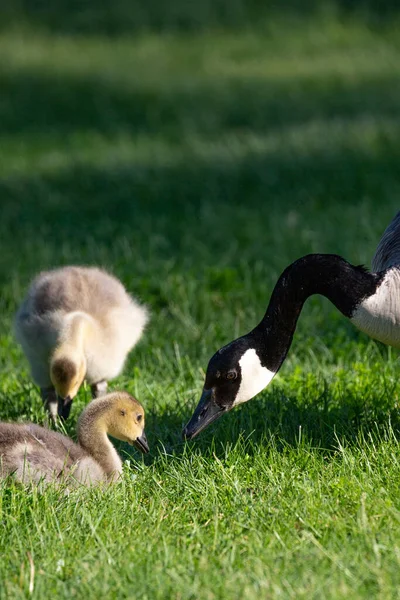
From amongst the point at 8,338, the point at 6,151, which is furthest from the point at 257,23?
the point at 8,338

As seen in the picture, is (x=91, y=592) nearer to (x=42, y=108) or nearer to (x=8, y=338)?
(x=8, y=338)

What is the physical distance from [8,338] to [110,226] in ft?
10.6

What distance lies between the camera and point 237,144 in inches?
555

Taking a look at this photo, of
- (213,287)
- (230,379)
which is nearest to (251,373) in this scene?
(230,379)

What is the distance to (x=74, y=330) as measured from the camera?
5984 mm

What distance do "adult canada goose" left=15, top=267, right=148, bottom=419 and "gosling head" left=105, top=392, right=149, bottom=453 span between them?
0.70 metres

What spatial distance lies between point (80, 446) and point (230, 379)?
868mm

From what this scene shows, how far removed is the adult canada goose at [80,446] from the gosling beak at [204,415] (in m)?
0.41

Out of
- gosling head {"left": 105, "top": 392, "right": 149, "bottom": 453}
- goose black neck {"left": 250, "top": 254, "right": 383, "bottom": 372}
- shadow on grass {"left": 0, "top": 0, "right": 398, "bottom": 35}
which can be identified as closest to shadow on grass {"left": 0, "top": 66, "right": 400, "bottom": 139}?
shadow on grass {"left": 0, "top": 0, "right": 398, "bottom": 35}

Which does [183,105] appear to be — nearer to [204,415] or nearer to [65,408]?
[65,408]

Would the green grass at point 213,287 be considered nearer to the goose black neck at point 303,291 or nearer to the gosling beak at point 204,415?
the gosling beak at point 204,415

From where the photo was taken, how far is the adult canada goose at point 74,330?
5883 mm

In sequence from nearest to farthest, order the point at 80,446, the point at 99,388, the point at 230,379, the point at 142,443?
1. the point at 230,379
2. the point at 80,446
3. the point at 142,443
4. the point at 99,388

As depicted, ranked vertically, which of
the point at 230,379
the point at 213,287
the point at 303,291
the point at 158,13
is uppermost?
the point at 158,13
